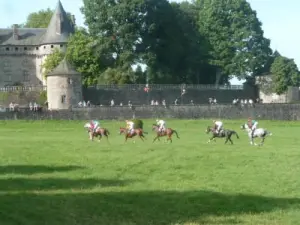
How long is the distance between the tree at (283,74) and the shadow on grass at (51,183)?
68.5 m

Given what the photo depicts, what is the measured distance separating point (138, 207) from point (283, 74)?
7252 centimetres

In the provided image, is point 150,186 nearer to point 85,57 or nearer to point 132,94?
point 132,94


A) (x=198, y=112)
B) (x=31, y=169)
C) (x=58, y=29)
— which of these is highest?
(x=58, y=29)

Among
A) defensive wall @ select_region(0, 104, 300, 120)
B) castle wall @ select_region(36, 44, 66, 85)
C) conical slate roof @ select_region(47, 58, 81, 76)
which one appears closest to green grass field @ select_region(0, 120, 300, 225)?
defensive wall @ select_region(0, 104, 300, 120)

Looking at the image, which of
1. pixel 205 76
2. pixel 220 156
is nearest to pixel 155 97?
pixel 205 76

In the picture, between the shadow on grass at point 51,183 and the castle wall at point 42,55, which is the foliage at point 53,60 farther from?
the shadow on grass at point 51,183

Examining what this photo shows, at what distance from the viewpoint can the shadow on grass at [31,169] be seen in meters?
20.3

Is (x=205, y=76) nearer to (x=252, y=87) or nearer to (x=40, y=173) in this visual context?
(x=252, y=87)

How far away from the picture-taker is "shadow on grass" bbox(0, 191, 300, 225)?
13.5 m

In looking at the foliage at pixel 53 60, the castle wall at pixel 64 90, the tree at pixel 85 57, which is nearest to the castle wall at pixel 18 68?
the foliage at pixel 53 60

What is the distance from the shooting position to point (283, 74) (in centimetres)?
8519

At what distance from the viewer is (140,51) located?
77.7 metres

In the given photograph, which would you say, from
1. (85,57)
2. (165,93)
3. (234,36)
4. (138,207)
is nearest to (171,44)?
(165,93)

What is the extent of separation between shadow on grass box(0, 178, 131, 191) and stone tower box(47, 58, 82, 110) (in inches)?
A: 2146
